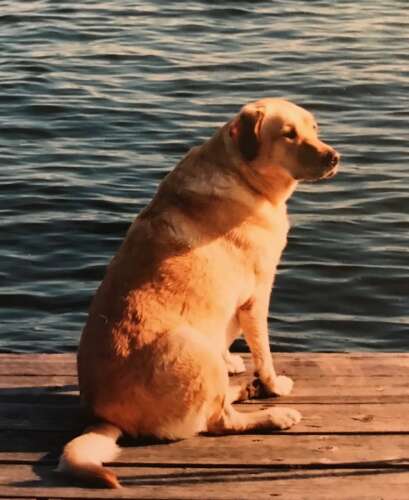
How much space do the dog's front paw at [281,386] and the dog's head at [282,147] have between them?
0.92 m

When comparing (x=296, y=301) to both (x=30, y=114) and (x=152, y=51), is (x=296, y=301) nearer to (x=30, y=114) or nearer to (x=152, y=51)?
(x=30, y=114)

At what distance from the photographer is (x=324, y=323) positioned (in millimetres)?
8820

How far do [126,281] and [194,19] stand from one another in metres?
12.6

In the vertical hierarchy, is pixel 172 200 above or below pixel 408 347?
above

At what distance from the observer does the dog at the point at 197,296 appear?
16.0 ft

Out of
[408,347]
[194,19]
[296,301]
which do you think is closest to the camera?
[408,347]

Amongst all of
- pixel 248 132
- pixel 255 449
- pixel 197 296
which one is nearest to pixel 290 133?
pixel 248 132

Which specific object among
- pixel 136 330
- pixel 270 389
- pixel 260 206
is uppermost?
pixel 260 206

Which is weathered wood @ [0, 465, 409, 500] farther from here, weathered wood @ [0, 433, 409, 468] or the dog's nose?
the dog's nose

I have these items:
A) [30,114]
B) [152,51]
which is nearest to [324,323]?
[30,114]

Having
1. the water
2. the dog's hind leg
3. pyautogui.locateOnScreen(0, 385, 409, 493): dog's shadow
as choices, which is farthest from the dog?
the water

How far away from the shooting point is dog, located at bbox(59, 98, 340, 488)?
16.0 ft

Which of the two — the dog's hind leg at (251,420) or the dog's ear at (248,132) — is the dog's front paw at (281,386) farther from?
the dog's ear at (248,132)

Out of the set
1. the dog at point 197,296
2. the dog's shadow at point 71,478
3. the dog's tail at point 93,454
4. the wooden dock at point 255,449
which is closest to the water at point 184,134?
the wooden dock at point 255,449
